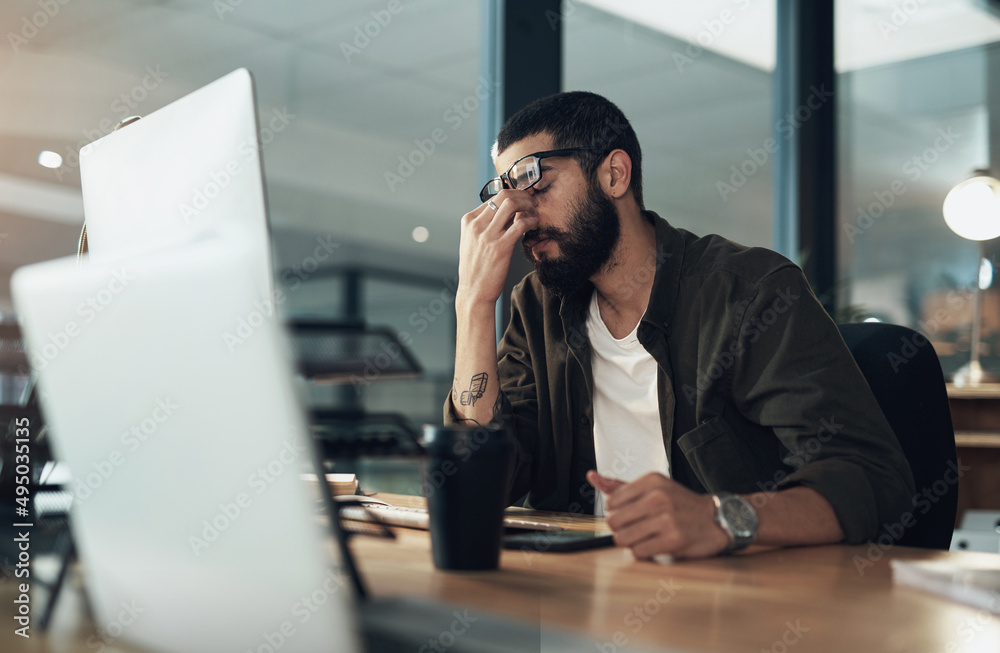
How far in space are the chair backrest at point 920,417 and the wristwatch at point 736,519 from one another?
441 millimetres

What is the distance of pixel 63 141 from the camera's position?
1858 millimetres

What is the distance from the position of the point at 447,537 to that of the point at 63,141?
5.15 ft

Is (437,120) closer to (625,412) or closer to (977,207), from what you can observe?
(625,412)

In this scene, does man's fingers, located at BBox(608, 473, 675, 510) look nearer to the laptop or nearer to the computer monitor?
the laptop

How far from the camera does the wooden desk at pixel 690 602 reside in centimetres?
56

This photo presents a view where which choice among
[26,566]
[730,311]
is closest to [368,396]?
[730,311]

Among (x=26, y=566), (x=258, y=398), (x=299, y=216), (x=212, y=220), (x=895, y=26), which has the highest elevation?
(x=895, y=26)

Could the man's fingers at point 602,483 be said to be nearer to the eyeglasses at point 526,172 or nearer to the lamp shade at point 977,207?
the eyeglasses at point 526,172

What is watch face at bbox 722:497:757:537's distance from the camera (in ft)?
2.97

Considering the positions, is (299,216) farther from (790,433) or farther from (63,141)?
(790,433)

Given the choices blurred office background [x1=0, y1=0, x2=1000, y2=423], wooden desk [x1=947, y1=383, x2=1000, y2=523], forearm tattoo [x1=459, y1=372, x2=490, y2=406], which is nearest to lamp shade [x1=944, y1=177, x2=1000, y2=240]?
blurred office background [x1=0, y1=0, x2=1000, y2=423]

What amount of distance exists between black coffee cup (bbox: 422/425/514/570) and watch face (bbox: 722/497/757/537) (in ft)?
0.93

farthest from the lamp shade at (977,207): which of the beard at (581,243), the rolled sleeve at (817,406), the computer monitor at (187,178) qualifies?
the computer monitor at (187,178)

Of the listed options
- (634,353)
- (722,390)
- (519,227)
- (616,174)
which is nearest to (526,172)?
(519,227)
